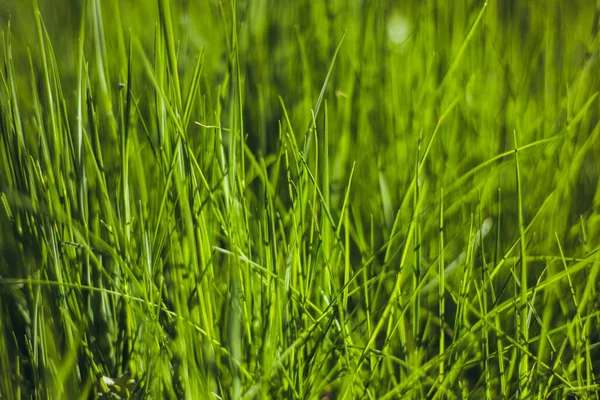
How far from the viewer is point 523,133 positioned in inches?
31.1

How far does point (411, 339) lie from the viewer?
1.87ft

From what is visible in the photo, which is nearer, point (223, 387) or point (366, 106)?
point (223, 387)

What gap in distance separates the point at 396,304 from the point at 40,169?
36cm

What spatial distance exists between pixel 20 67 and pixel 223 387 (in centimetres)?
77

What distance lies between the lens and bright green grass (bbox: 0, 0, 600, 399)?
0.49 metres

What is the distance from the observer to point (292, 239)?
Result: 20.8 inches

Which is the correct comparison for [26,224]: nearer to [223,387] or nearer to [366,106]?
[223,387]

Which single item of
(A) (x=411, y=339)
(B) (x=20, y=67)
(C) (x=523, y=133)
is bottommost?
(A) (x=411, y=339)

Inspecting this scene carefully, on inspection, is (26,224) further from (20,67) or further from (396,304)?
(20,67)

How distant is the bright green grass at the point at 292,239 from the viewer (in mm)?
485

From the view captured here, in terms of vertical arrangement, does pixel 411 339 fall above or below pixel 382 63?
below

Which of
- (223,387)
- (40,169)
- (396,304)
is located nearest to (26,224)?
(40,169)

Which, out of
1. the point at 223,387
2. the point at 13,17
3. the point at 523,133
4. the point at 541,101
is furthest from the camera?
the point at 13,17

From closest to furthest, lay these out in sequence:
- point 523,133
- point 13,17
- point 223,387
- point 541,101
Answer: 1. point 223,387
2. point 523,133
3. point 541,101
4. point 13,17
